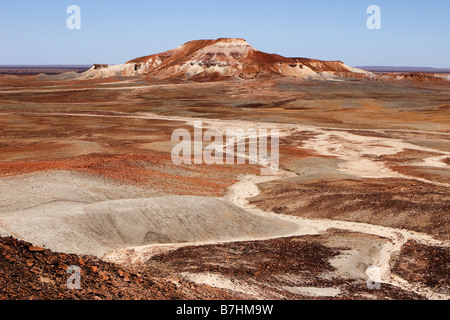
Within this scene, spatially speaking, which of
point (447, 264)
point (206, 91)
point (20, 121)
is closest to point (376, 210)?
point (447, 264)

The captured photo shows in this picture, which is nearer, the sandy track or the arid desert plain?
the arid desert plain

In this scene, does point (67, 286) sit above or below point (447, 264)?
above

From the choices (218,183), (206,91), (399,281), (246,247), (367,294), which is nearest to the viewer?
(367,294)

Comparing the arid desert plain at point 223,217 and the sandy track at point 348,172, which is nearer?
the arid desert plain at point 223,217

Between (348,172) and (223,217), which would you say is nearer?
(223,217)

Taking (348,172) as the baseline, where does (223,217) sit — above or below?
above

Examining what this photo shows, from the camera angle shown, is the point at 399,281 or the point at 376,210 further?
the point at 376,210

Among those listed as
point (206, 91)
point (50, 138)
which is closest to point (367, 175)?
point (50, 138)
